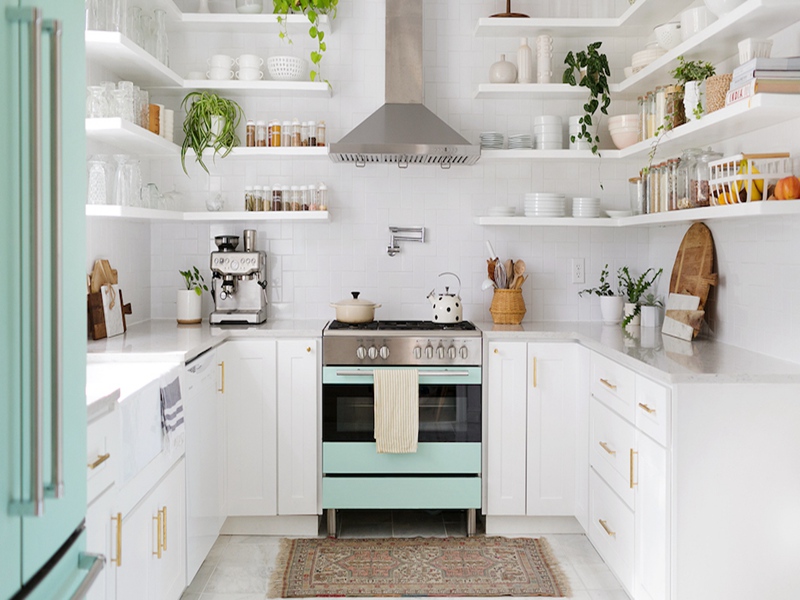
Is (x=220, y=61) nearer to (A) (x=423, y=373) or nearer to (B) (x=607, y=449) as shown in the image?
(A) (x=423, y=373)

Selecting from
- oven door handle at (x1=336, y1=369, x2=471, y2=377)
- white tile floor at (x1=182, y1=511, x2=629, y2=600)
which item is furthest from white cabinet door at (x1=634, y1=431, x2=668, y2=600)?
oven door handle at (x1=336, y1=369, x2=471, y2=377)

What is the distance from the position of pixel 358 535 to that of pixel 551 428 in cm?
107

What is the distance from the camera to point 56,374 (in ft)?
4.49

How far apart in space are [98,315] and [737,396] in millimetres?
2587

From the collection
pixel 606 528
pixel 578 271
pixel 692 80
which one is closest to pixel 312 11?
pixel 692 80

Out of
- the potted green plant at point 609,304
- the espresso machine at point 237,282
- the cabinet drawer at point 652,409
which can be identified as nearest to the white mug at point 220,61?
the espresso machine at point 237,282

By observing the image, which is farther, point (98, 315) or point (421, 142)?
point (421, 142)

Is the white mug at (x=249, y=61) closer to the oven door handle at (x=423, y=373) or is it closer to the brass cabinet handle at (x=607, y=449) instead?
the oven door handle at (x=423, y=373)

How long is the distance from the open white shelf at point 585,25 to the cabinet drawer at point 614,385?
1757 mm

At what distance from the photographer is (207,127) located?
12.9ft

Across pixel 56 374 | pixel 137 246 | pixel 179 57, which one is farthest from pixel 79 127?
pixel 179 57

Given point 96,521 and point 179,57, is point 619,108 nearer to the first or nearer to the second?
point 179,57

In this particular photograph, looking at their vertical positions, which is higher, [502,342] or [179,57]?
[179,57]

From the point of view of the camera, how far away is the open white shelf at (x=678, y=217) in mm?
2453
